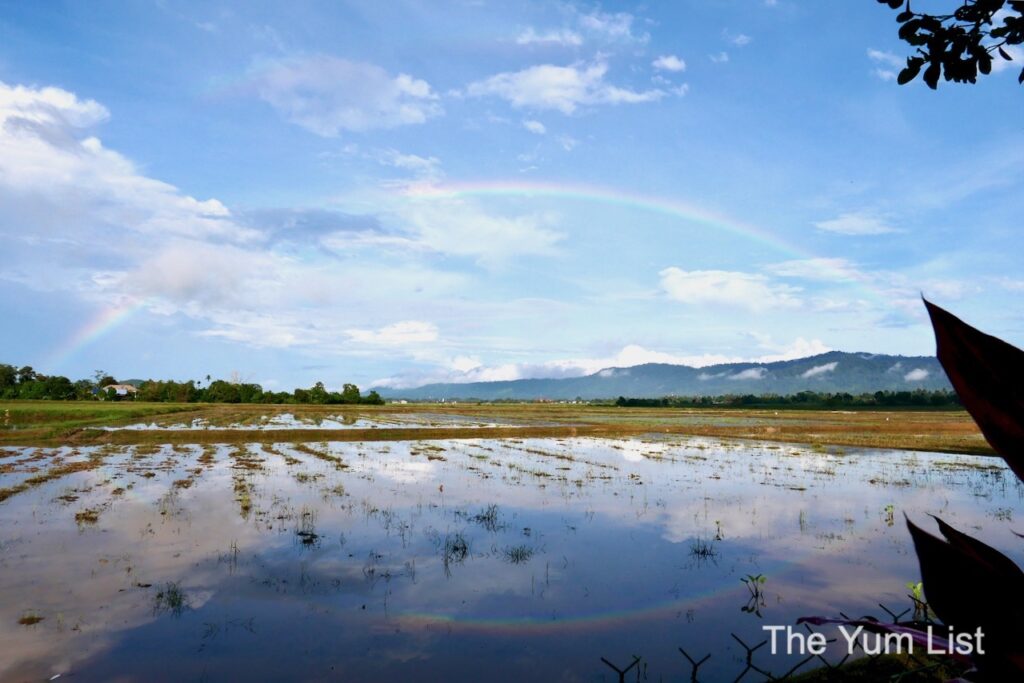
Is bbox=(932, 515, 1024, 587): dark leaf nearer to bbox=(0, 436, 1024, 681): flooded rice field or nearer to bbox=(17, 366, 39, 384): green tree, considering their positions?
bbox=(0, 436, 1024, 681): flooded rice field

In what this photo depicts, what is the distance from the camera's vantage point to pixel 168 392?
79875mm

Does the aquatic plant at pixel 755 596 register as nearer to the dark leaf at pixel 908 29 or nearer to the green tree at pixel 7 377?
the dark leaf at pixel 908 29

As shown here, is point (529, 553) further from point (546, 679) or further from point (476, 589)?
point (546, 679)

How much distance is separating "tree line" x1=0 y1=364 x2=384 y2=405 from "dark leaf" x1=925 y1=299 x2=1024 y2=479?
88.9 m

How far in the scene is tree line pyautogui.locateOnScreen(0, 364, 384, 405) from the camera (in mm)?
71562

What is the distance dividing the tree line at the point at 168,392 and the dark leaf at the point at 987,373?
88.9m

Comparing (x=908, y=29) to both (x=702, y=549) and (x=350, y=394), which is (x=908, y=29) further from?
(x=350, y=394)

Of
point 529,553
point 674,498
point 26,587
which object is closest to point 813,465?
point 674,498

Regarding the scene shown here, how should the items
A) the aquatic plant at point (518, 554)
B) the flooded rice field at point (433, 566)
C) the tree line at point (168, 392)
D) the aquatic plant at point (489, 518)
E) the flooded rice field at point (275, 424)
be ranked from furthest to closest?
the tree line at point (168, 392)
the flooded rice field at point (275, 424)
the aquatic plant at point (489, 518)
the aquatic plant at point (518, 554)
the flooded rice field at point (433, 566)

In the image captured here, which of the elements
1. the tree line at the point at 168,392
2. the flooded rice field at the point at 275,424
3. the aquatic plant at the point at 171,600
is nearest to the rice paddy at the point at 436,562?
the aquatic plant at the point at 171,600

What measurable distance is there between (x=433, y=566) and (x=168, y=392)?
276 feet

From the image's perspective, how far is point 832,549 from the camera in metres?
10.1

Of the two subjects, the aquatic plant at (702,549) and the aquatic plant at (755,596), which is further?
the aquatic plant at (702,549)

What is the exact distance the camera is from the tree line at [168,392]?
7156cm
